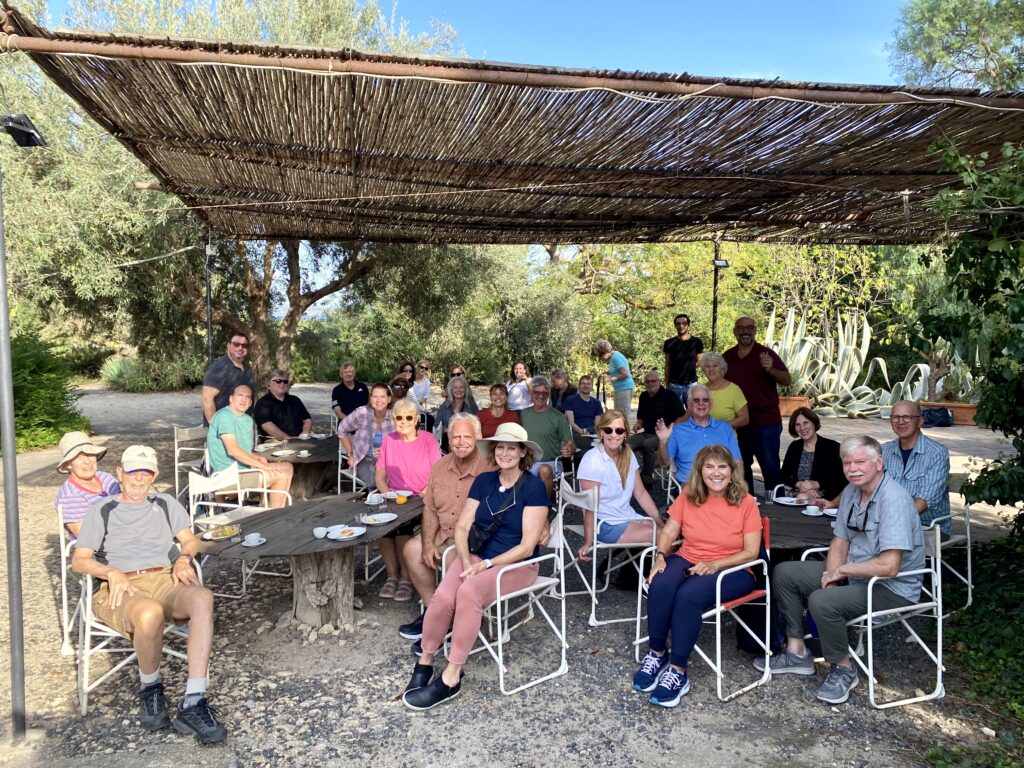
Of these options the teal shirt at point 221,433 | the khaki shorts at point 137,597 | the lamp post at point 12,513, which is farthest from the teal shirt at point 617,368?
the lamp post at point 12,513

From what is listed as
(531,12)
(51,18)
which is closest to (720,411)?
(51,18)

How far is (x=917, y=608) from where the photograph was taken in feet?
10.6

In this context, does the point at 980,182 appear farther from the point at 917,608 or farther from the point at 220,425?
the point at 220,425

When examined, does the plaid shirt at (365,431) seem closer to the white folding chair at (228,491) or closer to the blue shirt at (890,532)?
the white folding chair at (228,491)

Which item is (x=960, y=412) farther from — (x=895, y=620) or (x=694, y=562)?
(x=694, y=562)

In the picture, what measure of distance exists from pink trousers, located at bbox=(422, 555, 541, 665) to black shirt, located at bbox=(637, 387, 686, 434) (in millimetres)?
3517

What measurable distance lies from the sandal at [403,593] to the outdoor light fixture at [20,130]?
283 cm

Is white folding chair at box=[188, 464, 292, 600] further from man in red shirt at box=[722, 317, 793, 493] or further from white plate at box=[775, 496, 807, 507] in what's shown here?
man in red shirt at box=[722, 317, 793, 493]

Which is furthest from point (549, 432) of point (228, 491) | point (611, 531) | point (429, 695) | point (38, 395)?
point (38, 395)

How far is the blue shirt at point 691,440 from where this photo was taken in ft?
15.5

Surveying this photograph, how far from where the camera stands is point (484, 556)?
362 centimetres

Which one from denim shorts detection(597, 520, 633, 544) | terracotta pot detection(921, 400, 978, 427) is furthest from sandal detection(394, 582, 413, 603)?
terracotta pot detection(921, 400, 978, 427)

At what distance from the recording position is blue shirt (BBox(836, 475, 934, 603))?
3203 millimetres

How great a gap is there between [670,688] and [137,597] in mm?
2239
